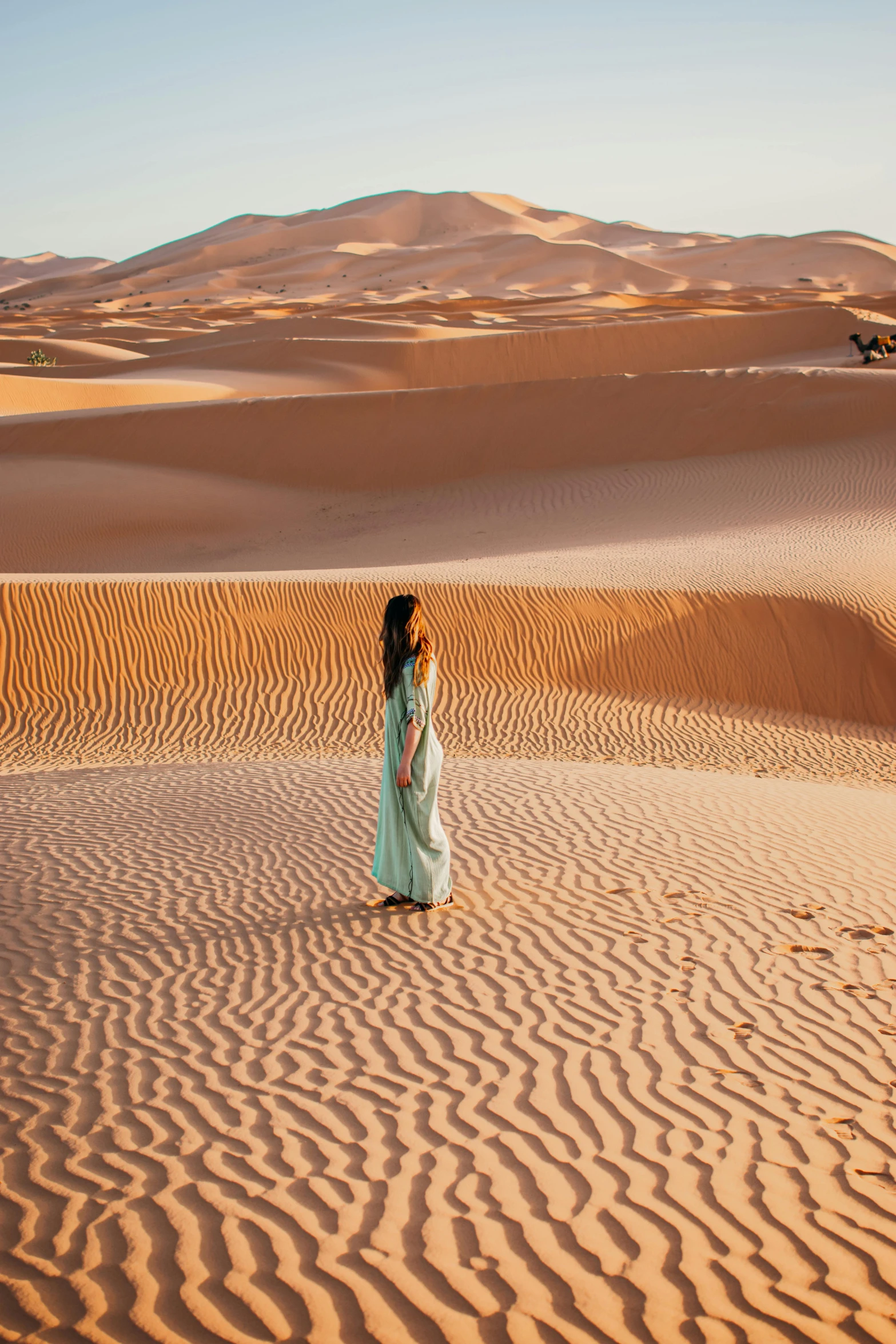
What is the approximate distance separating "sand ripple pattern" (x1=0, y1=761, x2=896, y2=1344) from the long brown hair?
1352mm

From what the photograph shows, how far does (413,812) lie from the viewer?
5656mm

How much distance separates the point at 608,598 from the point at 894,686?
3511 mm

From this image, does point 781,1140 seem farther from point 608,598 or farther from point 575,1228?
point 608,598

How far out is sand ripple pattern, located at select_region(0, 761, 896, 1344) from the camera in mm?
2953

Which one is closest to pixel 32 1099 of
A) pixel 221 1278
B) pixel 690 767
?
pixel 221 1278

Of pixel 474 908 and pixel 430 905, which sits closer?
pixel 430 905

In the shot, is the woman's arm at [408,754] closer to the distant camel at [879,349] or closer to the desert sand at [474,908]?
the desert sand at [474,908]

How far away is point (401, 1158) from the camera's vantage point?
3.58m

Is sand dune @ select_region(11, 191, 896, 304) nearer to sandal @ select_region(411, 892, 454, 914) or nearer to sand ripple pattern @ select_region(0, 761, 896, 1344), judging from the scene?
sand ripple pattern @ select_region(0, 761, 896, 1344)

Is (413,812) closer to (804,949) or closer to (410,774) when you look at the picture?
(410,774)

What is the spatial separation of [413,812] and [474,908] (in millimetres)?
770

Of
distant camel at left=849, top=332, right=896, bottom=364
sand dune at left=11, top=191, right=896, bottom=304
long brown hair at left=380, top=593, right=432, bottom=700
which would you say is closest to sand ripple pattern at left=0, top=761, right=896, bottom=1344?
long brown hair at left=380, top=593, right=432, bottom=700

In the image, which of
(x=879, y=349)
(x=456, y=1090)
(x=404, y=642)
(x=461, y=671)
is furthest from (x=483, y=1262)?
(x=879, y=349)

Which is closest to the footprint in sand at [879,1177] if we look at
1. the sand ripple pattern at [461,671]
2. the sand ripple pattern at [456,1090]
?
the sand ripple pattern at [456,1090]
